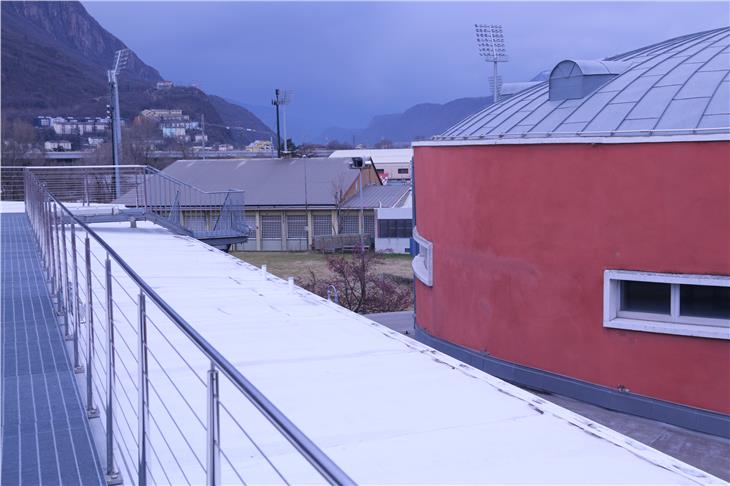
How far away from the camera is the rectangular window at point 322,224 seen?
44125 millimetres

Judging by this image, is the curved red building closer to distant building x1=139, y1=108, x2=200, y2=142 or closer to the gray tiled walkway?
the gray tiled walkway

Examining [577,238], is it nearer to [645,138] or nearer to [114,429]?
[645,138]

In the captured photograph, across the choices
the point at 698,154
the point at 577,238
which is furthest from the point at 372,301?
the point at 698,154

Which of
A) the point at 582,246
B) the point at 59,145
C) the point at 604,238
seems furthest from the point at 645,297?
the point at 59,145

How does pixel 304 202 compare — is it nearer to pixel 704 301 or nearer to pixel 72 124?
pixel 704 301

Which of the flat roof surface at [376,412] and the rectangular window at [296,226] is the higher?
the flat roof surface at [376,412]

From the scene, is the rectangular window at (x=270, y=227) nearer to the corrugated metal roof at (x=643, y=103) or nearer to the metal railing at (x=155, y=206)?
the metal railing at (x=155, y=206)

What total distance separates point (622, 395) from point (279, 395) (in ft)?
21.7

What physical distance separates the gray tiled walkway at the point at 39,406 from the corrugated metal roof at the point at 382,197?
3600 centimetres

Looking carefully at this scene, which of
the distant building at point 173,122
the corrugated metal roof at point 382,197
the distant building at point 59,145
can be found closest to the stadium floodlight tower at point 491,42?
the corrugated metal roof at point 382,197

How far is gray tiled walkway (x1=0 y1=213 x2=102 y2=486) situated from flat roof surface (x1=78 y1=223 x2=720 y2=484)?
408 mm

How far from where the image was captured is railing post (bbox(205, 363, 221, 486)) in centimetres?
219

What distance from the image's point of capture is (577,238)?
36.2 feet

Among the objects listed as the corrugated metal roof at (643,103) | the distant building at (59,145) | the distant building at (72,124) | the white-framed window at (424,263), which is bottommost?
the white-framed window at (424,263)
